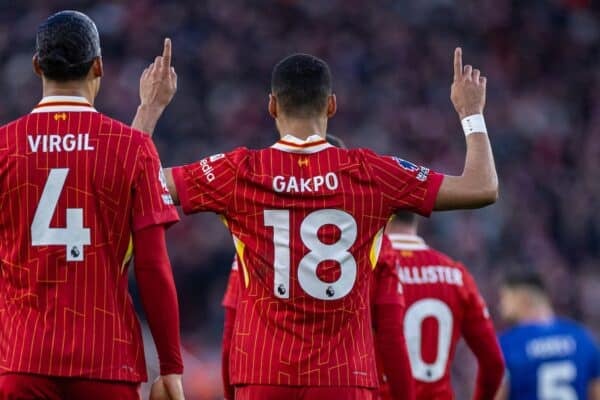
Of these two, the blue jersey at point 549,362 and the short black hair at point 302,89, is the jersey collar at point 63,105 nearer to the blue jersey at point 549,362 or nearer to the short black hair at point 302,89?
the short black hair at point 302,89

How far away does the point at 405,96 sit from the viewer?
1800 centimetres

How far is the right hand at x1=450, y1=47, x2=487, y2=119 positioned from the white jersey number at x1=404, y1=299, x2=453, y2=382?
2.01m

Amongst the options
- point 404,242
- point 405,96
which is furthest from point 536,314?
point 405,96

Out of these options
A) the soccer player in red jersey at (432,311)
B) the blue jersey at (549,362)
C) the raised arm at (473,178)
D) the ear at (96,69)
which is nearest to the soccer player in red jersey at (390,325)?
the soccer player in red jersey at (432,311)

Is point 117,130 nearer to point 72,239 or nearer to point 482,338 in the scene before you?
point 72,239

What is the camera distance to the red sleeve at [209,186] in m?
5.41

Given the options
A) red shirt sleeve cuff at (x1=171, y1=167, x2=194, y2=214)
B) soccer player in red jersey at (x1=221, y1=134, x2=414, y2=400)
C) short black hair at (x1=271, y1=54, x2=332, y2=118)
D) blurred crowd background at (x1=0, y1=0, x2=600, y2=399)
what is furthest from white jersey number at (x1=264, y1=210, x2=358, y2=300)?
blurred crowd background at (x1=0, y1=0, x2=600, y2=399)

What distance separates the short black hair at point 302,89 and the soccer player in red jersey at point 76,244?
2.44 ft

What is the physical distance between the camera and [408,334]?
7.43 metres

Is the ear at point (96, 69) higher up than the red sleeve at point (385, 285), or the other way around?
the ear at point (96, 69)

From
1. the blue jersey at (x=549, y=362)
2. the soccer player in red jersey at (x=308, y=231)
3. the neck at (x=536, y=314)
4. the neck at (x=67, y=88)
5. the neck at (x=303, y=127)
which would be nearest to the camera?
the neck at (x=67, y=88)

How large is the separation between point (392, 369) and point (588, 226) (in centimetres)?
1066

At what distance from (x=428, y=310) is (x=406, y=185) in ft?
7.08

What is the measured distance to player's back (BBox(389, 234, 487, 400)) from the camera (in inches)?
291
